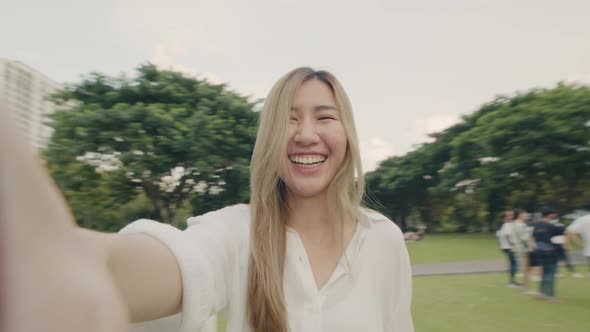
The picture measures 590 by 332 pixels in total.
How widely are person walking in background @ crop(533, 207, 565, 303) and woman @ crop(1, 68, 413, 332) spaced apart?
7.02m

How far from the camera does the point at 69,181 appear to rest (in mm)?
14531

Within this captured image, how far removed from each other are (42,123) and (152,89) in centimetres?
385

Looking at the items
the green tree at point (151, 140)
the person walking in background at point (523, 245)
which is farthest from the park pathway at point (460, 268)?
the green tree at point (151, 140)

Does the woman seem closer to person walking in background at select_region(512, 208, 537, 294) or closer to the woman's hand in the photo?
the woman's hand

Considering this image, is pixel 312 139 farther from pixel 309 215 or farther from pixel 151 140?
pixel 151 140

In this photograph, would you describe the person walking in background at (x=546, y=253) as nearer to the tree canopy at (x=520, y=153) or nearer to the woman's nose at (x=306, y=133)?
the woman's nose at (x=306, y=133)

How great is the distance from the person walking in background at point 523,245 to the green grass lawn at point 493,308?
13.3 inches

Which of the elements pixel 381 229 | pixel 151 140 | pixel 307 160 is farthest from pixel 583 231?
pixel 151 140

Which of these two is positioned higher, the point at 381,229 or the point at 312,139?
the point at 312,139

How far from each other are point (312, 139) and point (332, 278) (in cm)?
53

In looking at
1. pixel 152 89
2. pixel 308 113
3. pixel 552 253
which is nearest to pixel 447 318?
pixel 552 253

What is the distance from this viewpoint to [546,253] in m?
7.33

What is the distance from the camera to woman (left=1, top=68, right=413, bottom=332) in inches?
54.4

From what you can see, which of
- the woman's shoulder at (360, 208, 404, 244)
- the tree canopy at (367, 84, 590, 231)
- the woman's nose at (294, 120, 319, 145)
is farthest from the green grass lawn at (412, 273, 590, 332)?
the tree canopy at (367, 84, 590, 231)
